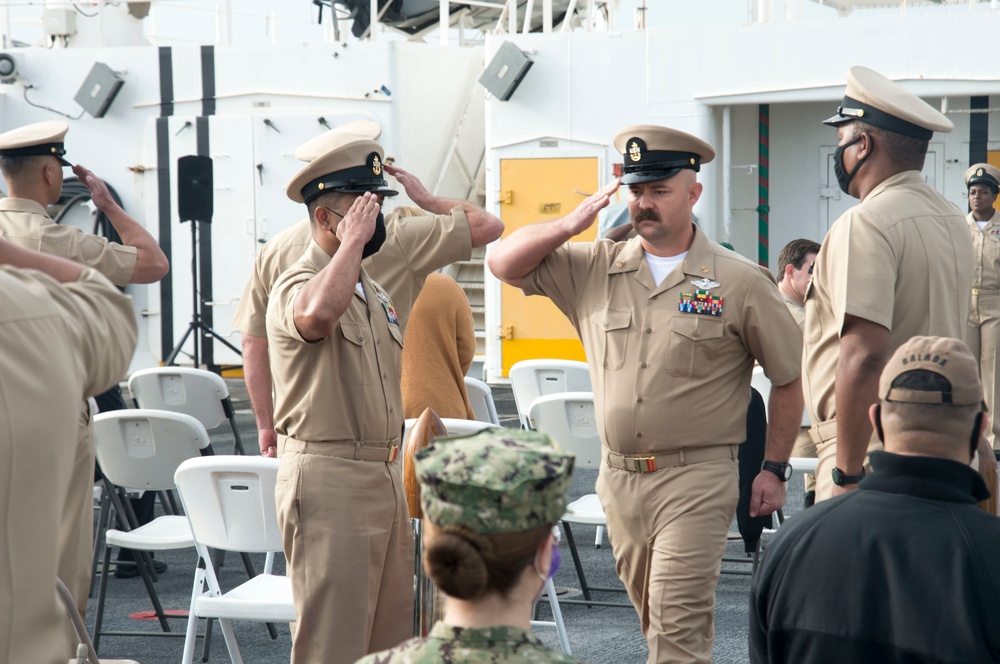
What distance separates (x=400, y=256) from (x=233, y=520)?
3.65 feet

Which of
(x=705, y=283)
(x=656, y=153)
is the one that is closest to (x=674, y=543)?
(x=705, y=283)

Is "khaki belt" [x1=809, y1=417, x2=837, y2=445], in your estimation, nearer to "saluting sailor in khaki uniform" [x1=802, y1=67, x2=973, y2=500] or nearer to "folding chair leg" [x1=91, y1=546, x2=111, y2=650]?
"saluting sailor in khaki uniform" [x1=802, y1=67, x2=973, y2=500]

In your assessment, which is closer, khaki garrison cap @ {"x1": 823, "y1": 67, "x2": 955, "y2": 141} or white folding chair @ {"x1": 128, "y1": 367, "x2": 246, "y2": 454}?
khaki garrison cap @ {"x1": 823, "y1": 67, "x2": 955, "y2": 141}

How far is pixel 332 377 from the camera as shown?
3.42m

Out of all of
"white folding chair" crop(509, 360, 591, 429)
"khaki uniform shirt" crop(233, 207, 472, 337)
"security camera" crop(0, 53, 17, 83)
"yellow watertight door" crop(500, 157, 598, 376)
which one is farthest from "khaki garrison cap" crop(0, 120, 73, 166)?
"security camera" crop(0, 53, 17, 83)

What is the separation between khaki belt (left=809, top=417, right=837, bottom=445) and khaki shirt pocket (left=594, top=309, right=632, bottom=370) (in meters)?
0.62

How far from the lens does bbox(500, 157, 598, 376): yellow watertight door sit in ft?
36.7

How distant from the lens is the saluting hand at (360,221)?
3.45 metres

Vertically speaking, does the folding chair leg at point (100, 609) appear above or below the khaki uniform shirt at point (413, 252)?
below

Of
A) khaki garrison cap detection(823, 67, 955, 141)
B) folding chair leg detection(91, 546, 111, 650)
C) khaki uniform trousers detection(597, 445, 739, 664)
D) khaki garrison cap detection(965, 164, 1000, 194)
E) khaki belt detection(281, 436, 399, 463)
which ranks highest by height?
khaki garrison cap detection(965, 164, 1000, 194)

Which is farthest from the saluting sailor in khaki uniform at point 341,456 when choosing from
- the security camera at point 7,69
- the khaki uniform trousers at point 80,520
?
the security camera at point 7,69

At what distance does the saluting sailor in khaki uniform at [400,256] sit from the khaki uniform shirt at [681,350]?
0.61 m

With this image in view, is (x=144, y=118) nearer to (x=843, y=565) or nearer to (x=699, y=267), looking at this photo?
(x=699, y=267)

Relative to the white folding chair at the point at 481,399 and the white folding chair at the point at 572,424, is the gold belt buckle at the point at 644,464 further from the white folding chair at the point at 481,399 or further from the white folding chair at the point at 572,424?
the white folding chair at the point at 481,399
